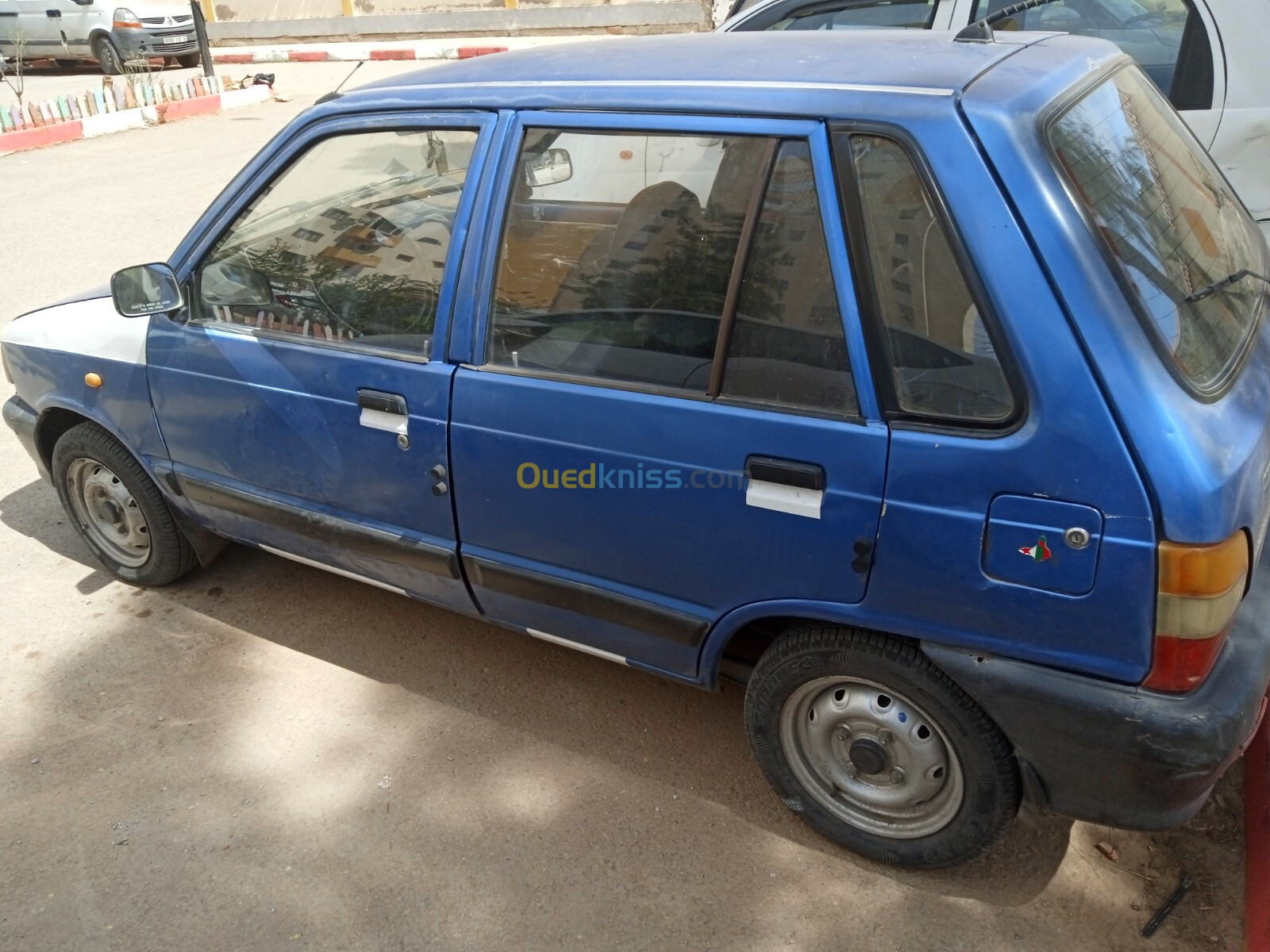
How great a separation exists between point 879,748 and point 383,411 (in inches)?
59.1

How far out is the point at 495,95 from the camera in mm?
2543

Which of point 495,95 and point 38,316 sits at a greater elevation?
point 495,95

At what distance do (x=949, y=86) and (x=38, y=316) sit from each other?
10.2ft

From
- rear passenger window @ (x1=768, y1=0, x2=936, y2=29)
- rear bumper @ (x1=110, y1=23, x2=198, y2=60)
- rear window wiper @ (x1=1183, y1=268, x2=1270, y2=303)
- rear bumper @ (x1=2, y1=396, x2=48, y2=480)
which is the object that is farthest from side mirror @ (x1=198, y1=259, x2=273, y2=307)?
rear bumper @ (x1=110, y1=23, x2=198, y2=60)

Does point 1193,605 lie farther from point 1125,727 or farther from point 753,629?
point 753,629

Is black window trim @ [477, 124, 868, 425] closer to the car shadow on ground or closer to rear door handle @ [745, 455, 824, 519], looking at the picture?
rear door handle @ [745, 455, 824, 519]

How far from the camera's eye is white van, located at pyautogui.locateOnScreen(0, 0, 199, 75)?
15.6 m

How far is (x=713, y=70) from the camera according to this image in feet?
7.77

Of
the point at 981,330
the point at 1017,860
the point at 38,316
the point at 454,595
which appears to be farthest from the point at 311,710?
the point at 981,330

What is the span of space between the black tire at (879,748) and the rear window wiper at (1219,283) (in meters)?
0.93

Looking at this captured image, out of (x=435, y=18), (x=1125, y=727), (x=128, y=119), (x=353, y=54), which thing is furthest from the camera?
(x=435, y=18)

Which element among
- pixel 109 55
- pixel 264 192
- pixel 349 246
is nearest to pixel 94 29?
pixel 109 55

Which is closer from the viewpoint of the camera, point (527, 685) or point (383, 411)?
point (383, 411)

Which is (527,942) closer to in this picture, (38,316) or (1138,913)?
(1138,913)
